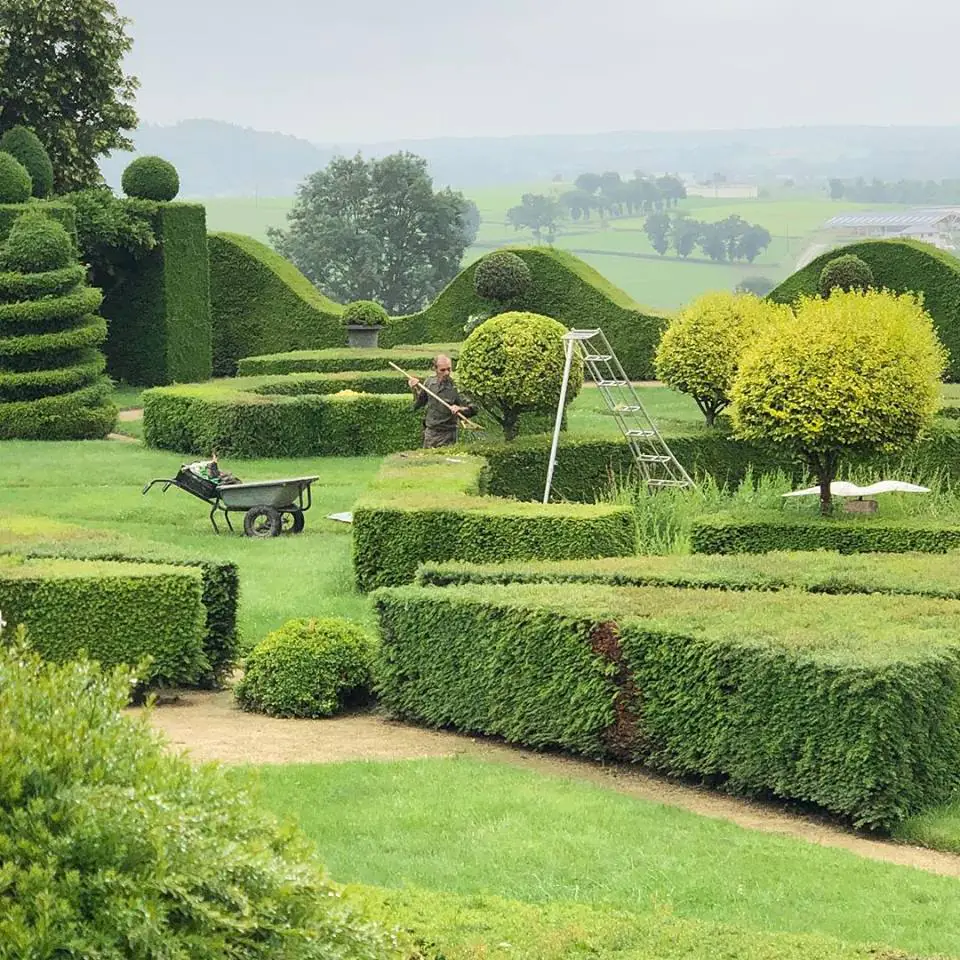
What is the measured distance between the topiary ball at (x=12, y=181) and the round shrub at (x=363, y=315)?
23.0 ft

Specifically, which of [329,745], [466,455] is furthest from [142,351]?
[329,745]

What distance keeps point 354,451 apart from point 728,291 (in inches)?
219

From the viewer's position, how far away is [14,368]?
989 inches

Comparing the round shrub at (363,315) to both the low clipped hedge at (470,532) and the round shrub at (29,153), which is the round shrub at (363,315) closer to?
the round shrub at (29,153)

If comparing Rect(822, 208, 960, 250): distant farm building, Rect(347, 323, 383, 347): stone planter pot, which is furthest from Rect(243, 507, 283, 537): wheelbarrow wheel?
Rect(822, 208, 960, 250): distant farm building

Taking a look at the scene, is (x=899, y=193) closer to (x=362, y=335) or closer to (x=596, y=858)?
(x=362, y=335)

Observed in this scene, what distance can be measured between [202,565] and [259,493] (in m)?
5.03

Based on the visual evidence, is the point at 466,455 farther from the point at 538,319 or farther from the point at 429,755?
the point at 429,755

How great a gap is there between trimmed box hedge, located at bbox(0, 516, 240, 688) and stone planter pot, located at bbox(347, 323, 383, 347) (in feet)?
68.4

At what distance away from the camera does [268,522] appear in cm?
1628

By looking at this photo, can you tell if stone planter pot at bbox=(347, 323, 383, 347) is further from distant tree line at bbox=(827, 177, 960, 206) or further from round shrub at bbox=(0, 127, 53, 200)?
distant tree line at bbox=(827, 177, 960, 206)

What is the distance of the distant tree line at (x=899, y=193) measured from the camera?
483 feet

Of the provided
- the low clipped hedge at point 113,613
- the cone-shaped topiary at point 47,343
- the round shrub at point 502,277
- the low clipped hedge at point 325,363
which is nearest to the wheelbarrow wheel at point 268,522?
the low clipped hedge at point 113,613

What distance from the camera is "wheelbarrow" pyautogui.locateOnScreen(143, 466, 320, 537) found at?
52.3 feet
